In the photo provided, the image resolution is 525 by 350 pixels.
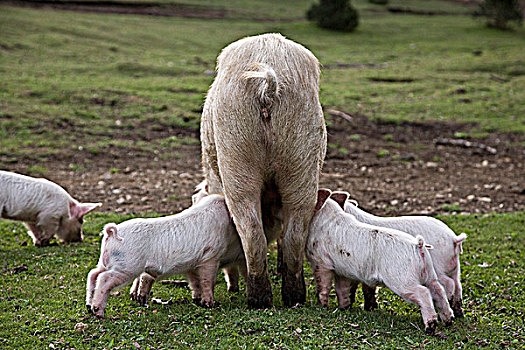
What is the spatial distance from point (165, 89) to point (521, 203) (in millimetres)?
11095

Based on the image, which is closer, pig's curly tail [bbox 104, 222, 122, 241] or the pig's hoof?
pig's curly tail [bbox 104, 222, 122, 241]

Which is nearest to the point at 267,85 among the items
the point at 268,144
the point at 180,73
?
the point at 268,144

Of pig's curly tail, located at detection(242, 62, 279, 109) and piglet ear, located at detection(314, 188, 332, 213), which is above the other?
pig's curly tail, located at detection(242, 62, 279, 109)

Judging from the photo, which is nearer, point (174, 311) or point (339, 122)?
point (174, 311)

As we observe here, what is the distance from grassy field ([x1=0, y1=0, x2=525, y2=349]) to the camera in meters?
5.00

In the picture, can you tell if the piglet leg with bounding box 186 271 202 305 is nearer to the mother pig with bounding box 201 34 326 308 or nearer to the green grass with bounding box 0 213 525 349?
the green grass with bounding box 0 213 525 349

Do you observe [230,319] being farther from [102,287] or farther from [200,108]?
[200,108]

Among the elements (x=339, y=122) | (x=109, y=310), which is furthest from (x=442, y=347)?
(x=339, y=122)

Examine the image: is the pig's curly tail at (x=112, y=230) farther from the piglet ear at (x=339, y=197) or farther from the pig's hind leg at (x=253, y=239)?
the piglet ear at (x=339, y=197)

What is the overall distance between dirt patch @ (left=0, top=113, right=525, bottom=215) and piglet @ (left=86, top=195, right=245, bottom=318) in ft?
13.0

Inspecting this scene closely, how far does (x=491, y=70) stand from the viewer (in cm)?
2286

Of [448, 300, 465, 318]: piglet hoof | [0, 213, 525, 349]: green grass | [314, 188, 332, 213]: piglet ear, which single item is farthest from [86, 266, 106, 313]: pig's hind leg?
[448, 300, 465, 318]: piglet hoof

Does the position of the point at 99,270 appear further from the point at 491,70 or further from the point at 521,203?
the point at 491,70

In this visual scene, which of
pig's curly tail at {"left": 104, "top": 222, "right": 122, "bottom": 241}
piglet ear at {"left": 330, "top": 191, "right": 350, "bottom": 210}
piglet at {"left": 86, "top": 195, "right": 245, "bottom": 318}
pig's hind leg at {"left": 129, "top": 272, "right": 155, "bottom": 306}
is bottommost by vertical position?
pig's hind leg at {"left": 129, "top": 272, "right": 155, "bottom": 306}
